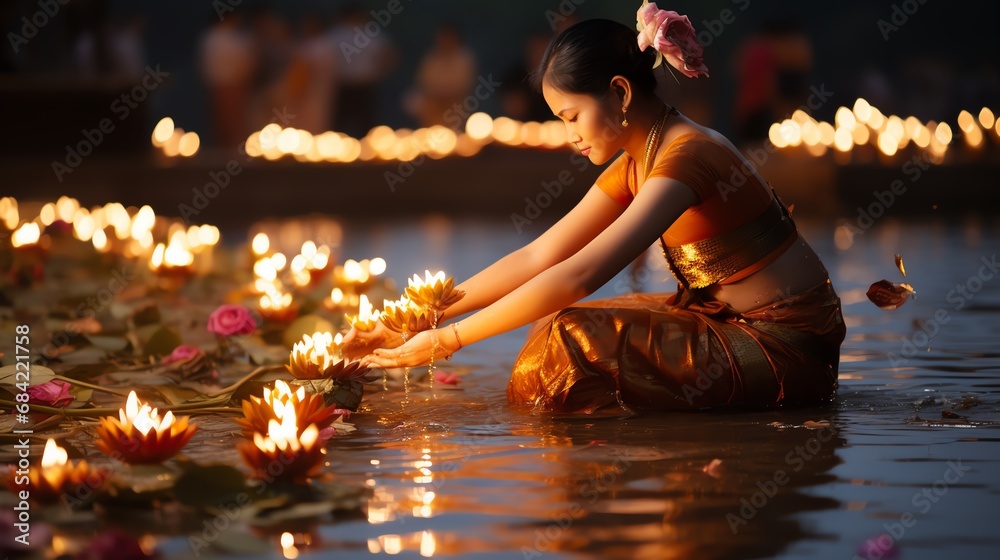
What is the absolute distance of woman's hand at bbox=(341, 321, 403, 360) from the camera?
3.58 meters

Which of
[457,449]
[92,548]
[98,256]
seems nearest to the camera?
[92,548]

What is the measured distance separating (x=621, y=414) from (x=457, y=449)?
524mm

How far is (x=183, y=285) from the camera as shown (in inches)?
245

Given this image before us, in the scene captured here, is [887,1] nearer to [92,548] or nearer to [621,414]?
[621,414]

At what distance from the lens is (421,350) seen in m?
3.35

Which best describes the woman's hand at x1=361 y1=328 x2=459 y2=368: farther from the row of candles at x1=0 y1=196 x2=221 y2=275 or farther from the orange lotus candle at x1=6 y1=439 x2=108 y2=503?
the row of candles at x1=0 y1=196 x2=221 y2=275

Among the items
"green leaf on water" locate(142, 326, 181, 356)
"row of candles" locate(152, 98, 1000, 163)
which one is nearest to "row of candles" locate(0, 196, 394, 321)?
"green leaf on water" locate(142, 326, 181, 356)

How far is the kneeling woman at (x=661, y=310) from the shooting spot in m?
3.35

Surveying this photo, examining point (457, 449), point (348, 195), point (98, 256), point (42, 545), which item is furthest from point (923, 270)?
point (348, 195)

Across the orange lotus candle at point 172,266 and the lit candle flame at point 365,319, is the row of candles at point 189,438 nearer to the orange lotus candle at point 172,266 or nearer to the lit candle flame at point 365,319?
the lit candle flame at point 365,319

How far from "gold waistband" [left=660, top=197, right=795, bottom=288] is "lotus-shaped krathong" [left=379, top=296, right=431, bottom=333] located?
0.68 meters

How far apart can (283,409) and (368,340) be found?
0.92 meters

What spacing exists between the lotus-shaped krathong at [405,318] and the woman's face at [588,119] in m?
0.56

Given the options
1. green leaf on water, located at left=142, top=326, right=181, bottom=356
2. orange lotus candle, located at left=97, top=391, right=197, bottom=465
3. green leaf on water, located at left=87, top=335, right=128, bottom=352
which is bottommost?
orange lotus candle, located at left=97, top=391, right=197, bottom=465
